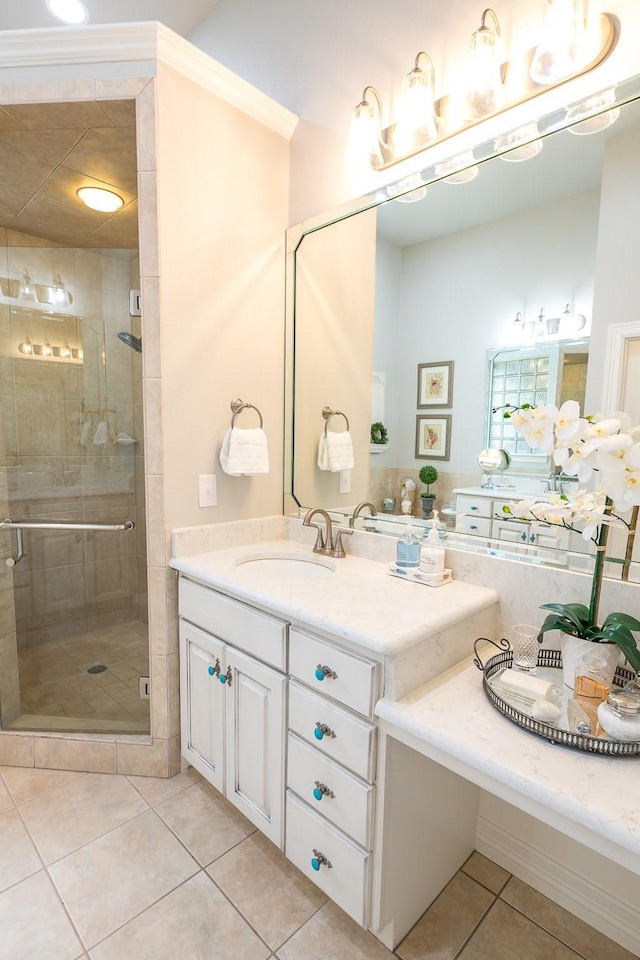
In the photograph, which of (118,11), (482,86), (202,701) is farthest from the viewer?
(118,11)

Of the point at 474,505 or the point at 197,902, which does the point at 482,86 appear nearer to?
the point at 474,505

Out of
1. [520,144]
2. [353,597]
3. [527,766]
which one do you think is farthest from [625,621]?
[520,144]

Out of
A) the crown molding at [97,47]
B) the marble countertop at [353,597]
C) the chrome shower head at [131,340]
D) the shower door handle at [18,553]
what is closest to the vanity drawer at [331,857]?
the marble countertop at [353,597]

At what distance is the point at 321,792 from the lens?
120 centimetres

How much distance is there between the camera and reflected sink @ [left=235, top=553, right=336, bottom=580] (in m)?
1.68

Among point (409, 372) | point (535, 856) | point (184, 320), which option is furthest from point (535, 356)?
point (535, 856)

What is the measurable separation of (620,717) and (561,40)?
4.97ft

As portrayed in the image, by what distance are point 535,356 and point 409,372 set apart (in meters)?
0.42

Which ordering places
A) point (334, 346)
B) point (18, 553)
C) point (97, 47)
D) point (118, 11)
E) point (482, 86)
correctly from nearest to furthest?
point (482, 86) → point (97, 47) → point (334, 346) → point (18, 553) → point (118, 11)

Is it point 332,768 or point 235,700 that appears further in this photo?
point 235,700

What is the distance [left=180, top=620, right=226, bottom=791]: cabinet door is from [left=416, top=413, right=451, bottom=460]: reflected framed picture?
906mm

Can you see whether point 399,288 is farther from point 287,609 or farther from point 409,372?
point 287,609

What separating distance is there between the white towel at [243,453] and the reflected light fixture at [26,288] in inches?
46.1

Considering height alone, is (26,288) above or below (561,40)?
below
